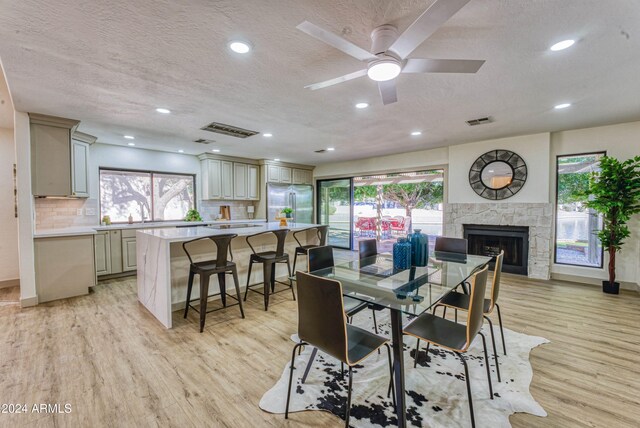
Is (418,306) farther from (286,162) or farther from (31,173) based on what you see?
(286,162)

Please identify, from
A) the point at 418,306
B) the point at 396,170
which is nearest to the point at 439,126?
the point at 396,170

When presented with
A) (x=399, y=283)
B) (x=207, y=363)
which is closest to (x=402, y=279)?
(x=399, y=283)

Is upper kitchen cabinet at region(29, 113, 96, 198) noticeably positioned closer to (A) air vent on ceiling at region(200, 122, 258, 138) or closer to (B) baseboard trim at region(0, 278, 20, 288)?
(A) air vent on ceiling at region(200, 122, 258, 138)

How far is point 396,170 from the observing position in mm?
6203

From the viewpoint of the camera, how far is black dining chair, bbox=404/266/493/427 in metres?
1.59

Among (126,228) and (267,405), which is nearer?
(267,405)

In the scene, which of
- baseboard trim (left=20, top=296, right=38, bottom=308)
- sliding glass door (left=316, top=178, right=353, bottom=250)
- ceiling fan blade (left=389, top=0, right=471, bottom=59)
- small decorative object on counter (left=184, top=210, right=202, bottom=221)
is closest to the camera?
ceiling fan blade (left=389, top=0, right=471, bottom=59)

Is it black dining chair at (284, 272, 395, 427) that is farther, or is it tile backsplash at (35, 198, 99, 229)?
tile backsplash at (35, 198, 99, 229)

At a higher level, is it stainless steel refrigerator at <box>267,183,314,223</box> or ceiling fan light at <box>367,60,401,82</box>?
ceiling fan light at <box>367,60,401,82</box>

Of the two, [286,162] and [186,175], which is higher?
[286,162]

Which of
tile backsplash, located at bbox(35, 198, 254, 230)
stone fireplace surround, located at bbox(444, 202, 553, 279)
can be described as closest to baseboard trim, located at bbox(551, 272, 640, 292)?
stone fireplace surround, located at bbox(444, 202, 553, 279)

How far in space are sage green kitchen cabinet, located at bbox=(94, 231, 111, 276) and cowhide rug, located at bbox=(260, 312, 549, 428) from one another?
404 cm

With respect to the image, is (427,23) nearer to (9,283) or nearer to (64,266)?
(64,266)

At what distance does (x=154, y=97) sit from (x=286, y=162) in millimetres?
4324
